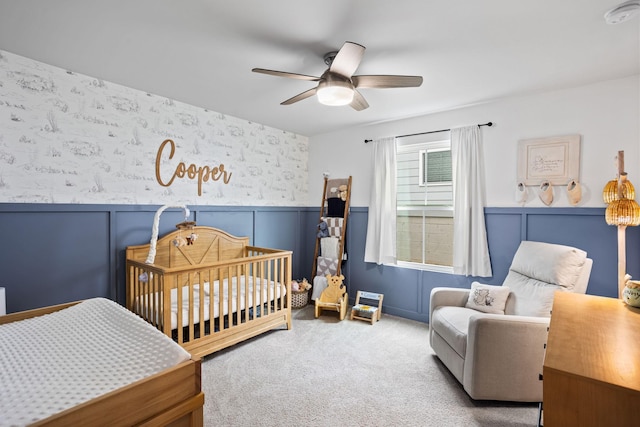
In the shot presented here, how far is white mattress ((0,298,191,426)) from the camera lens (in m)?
0.93

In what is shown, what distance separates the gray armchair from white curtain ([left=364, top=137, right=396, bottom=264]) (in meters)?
1.08

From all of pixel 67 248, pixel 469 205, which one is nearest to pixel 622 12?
pixel 469 205

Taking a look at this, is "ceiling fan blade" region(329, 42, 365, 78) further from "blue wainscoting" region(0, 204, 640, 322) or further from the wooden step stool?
the wooden step stool

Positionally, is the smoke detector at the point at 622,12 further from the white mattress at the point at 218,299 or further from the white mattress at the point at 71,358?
the white mattress at the point at 218,299

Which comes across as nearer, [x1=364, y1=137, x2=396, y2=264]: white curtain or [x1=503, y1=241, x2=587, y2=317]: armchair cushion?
[x1=503, y1=241, x2=587, y2=317]: armchair cushion

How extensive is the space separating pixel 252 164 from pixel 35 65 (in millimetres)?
2089

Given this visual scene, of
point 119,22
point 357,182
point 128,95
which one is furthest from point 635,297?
point 128,95

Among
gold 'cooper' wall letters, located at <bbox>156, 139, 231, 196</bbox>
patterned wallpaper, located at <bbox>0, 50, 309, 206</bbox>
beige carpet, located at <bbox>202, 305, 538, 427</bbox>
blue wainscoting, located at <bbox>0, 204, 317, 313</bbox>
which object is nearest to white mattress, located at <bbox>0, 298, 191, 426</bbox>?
beige carpet, located at <bbox>202, 305, 538, 427</bbox>

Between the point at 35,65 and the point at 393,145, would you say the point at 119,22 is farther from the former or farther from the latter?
the point at 393,145

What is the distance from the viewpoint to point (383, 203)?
3.71m

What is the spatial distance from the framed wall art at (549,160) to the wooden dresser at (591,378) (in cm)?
192

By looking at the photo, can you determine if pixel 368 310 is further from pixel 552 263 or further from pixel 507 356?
pixel 552 263

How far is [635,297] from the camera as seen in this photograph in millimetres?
1584

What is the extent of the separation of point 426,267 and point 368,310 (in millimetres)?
834
